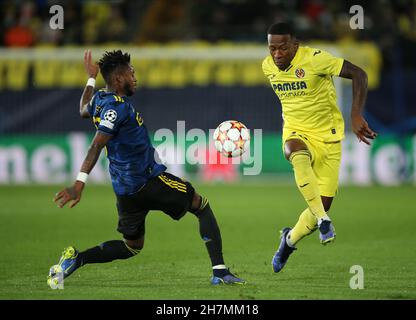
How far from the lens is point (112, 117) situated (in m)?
7.48

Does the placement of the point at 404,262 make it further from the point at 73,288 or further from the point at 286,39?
the point at 73,288

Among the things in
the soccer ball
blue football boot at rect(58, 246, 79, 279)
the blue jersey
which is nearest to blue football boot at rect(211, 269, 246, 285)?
the blue jersey

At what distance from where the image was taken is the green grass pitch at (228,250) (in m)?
7.66

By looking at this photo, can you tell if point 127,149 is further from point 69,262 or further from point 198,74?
point 198,74

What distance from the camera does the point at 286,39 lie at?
8.48 meters

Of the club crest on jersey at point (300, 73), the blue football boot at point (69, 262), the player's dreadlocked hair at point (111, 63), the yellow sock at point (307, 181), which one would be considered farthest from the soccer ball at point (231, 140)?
the blue football boot at point (69, 262)

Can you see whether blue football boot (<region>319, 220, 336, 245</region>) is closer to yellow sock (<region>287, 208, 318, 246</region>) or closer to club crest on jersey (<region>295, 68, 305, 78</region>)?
yellow sock (<region>287, 208, 318, 246</region>)

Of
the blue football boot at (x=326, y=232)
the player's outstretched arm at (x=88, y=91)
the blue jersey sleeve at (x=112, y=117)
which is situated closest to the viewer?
the blue jersey sleeve at (x=112, y=117)

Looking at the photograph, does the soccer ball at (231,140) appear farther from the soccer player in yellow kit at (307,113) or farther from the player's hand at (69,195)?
the player's hand at (69,195)

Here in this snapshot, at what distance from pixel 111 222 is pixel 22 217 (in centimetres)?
167

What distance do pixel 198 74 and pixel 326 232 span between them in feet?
46.1

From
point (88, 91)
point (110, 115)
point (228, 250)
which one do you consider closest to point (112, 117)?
point (110, 115)

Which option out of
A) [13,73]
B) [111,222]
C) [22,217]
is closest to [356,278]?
[111,222]

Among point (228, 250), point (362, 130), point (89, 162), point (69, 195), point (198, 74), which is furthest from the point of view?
point (198, 74)
